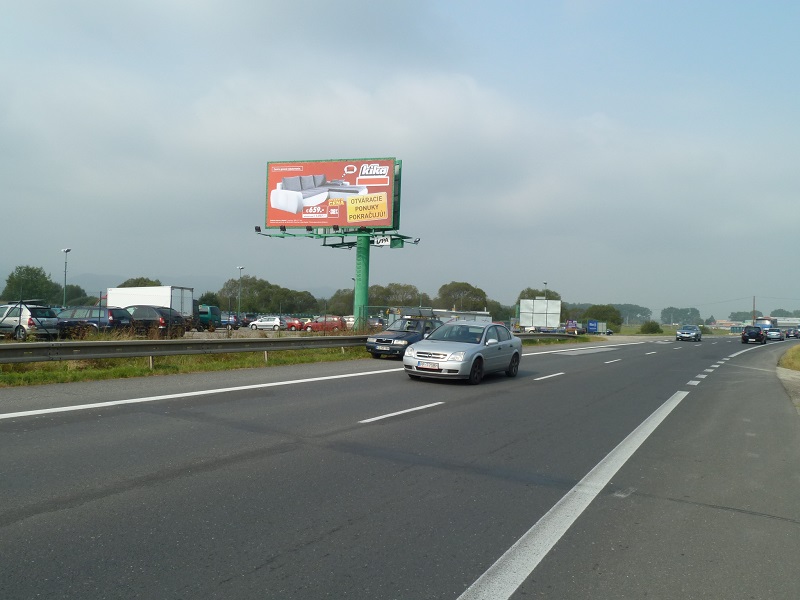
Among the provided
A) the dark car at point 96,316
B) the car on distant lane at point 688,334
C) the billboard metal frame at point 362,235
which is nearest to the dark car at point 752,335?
the car on distant lane at point 688,334

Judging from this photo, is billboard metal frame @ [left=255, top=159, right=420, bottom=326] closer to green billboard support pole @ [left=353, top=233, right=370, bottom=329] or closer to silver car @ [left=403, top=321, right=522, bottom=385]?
green billboard support pole @ [left=353, top=233, right=370, bottom=329]

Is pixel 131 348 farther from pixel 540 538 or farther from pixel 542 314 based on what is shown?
pixel 542 314

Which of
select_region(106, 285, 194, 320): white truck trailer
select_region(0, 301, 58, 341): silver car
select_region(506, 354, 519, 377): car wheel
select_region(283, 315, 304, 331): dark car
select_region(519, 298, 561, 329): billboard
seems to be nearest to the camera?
select_region(506, 354, 519, 377): car wheel

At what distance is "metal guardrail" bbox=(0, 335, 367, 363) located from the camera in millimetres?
13188

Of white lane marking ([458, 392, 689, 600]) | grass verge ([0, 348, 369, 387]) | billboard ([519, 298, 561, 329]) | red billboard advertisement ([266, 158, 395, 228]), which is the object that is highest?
red billboard advertisement ([266, 158, 395, 228])

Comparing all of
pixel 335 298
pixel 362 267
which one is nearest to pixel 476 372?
pixel 362 267

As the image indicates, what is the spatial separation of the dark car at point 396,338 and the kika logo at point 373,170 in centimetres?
1417

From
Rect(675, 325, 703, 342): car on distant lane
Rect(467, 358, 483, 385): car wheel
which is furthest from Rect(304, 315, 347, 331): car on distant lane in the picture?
Rect(675, 325, 703, 342): car on distant lane

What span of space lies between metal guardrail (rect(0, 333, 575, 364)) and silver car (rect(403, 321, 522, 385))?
5.59 meters

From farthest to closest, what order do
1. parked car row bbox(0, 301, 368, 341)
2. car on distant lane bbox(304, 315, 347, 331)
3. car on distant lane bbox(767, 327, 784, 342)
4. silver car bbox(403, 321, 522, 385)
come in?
car on distant lane bbox(767, 327, 784, 342)
car on distant lane bbox(304, 315, 347, 331)
parked car row bbox(0, 301, 368, 341)
silver car bbox(403, 321, 522, 385)

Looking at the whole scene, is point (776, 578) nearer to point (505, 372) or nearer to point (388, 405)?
point (388, 405)

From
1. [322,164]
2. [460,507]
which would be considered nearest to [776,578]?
[460,507]

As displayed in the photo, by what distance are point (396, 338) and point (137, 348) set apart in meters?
8.95

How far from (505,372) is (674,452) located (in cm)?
908
